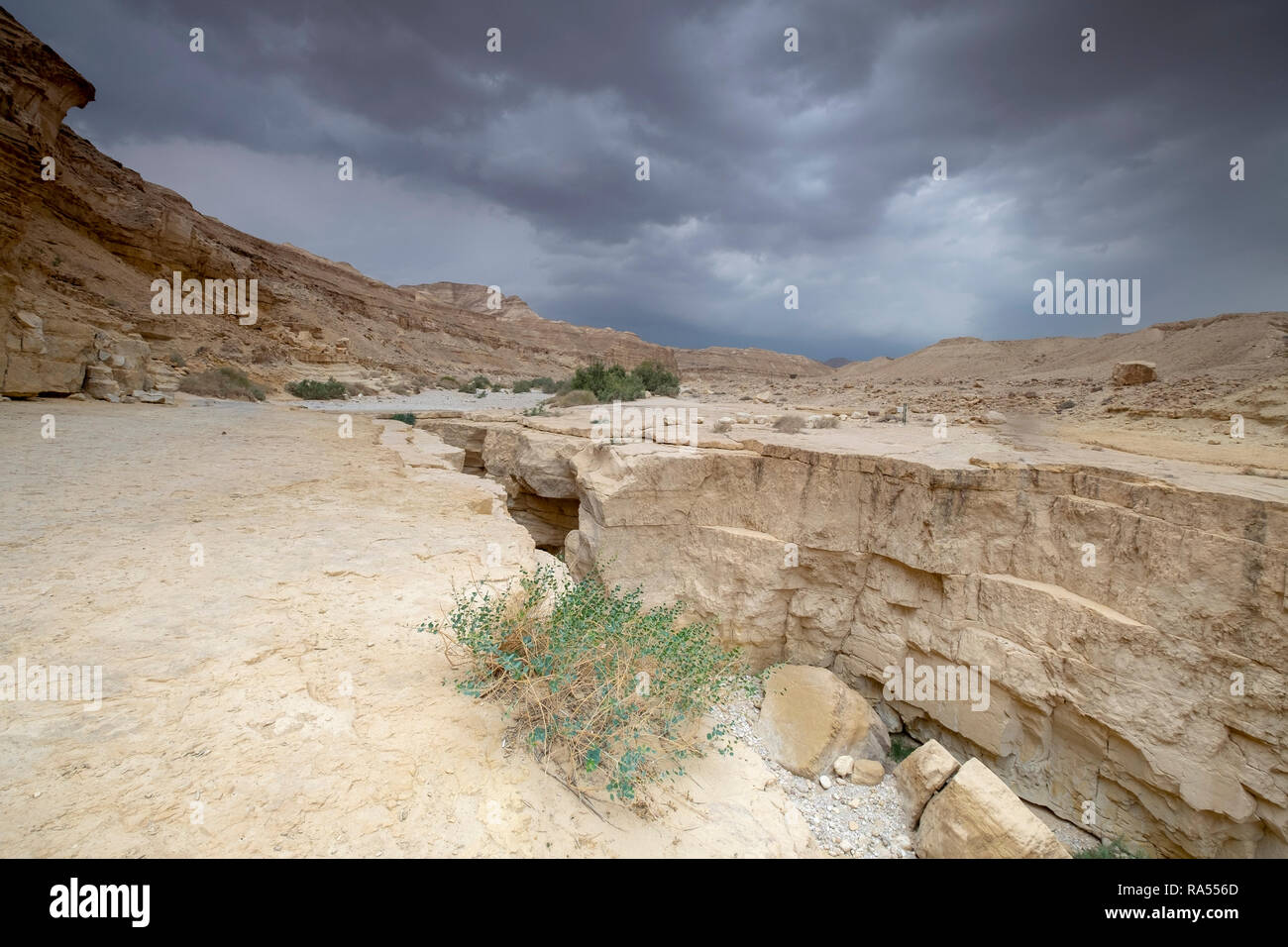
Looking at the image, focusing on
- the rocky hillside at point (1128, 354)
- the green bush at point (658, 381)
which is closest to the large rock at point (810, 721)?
the rocky hillside at point (1128, 354)

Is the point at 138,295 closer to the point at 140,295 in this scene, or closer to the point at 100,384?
the point at 140,295

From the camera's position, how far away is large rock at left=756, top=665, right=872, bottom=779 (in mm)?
4754

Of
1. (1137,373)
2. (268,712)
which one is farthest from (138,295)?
(1137,373)

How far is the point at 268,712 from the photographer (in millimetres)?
2006

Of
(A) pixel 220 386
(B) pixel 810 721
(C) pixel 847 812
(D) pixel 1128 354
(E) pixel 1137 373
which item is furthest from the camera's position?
(D) pixel 1128 354

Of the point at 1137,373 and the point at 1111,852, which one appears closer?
the point at 1111,852

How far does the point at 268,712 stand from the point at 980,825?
4.24m

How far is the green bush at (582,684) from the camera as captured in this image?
217 cm

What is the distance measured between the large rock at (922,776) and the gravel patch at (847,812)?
0.39 feet

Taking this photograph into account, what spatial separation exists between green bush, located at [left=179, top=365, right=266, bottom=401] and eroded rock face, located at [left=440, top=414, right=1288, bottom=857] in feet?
44.3

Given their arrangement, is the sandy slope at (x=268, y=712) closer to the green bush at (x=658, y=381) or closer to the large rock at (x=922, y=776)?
the large rock at (x=922, y=776)

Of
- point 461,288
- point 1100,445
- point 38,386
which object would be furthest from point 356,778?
point 461,288
